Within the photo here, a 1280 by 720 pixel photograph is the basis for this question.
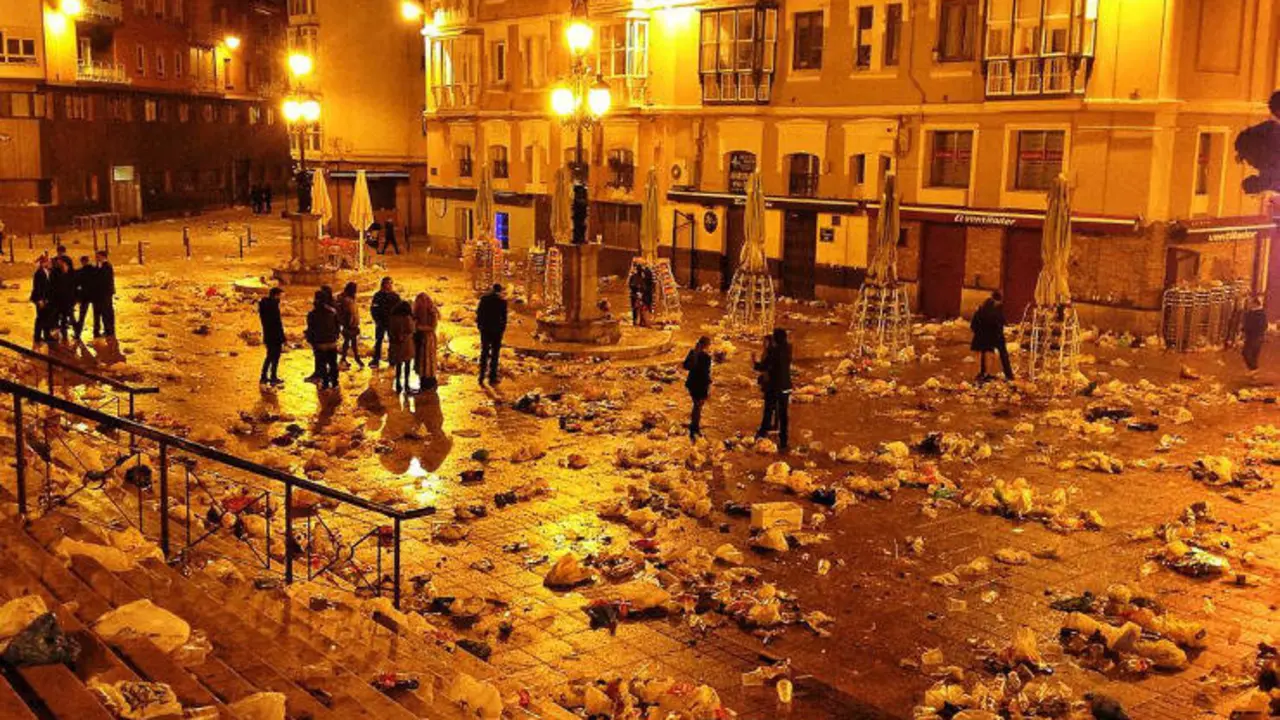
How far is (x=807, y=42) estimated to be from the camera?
33469 mm

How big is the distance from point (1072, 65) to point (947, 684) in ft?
69.2

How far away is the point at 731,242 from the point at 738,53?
5222 mm

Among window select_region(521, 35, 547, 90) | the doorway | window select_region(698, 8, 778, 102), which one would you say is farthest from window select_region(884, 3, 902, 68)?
window select_region(521, 35, 547, 90)

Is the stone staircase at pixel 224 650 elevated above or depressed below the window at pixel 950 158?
below

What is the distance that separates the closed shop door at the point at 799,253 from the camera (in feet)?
110

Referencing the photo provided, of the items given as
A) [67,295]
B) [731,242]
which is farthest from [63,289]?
[731,242]

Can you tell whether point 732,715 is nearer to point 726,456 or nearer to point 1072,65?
point 726,456

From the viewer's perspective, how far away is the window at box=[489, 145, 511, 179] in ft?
145

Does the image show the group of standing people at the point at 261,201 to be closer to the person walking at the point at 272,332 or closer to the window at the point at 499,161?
the window at the point at 499,161

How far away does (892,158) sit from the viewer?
103 ft

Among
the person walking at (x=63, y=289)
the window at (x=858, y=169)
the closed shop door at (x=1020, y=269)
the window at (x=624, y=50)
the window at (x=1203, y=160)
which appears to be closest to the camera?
the person walking at (x=63, y=289)

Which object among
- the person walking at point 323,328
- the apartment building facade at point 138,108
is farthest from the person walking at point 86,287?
the apartment building facade at point 138,108

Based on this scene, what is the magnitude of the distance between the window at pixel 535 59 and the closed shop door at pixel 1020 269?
18.5 metres

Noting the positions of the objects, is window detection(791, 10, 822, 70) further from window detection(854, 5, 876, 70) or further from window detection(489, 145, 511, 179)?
window detection(489, 145, 511, 179)
